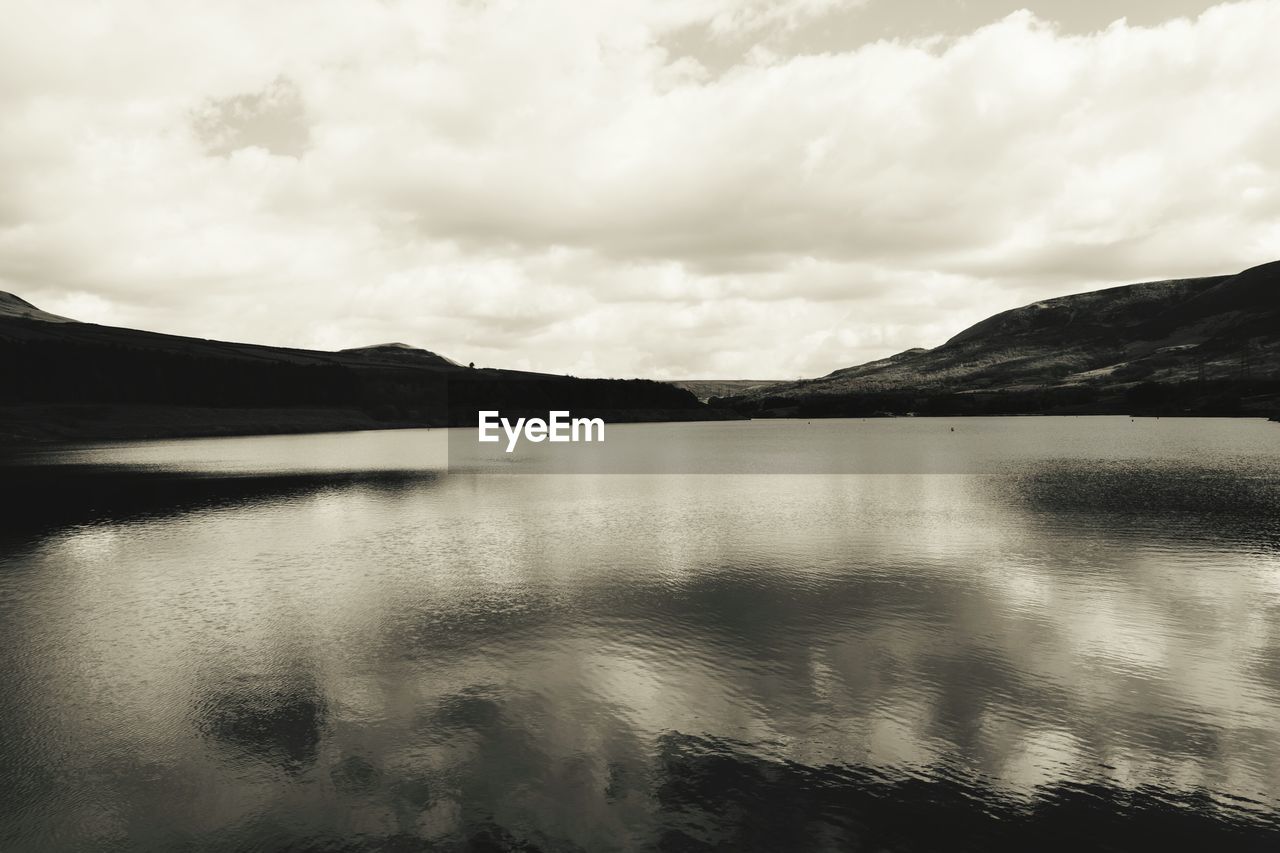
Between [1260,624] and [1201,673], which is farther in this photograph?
[1260,624]

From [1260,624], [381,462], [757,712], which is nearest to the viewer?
[757,712]

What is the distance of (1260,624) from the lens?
31.2 metres

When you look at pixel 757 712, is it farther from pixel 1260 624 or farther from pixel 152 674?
pixel 1260 624

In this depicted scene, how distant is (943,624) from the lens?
31.5m

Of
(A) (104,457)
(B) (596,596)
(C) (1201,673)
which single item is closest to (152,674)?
(B) (596,596)

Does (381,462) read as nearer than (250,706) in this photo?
No

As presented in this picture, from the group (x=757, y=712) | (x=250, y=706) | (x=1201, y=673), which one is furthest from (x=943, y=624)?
(x=250, y=706)

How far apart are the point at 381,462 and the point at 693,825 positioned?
122758 millimetres

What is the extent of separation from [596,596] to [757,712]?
15.7 metres

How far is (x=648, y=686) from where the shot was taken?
997 inches

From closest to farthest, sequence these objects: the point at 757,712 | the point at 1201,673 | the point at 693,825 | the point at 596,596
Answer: the point at 693,825, the point at 757,712, the point at 1201,673, the point at 596,596

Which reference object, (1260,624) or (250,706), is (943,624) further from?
(250,706)

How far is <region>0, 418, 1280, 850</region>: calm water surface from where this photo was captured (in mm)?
17359

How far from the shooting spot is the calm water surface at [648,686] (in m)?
17.4
